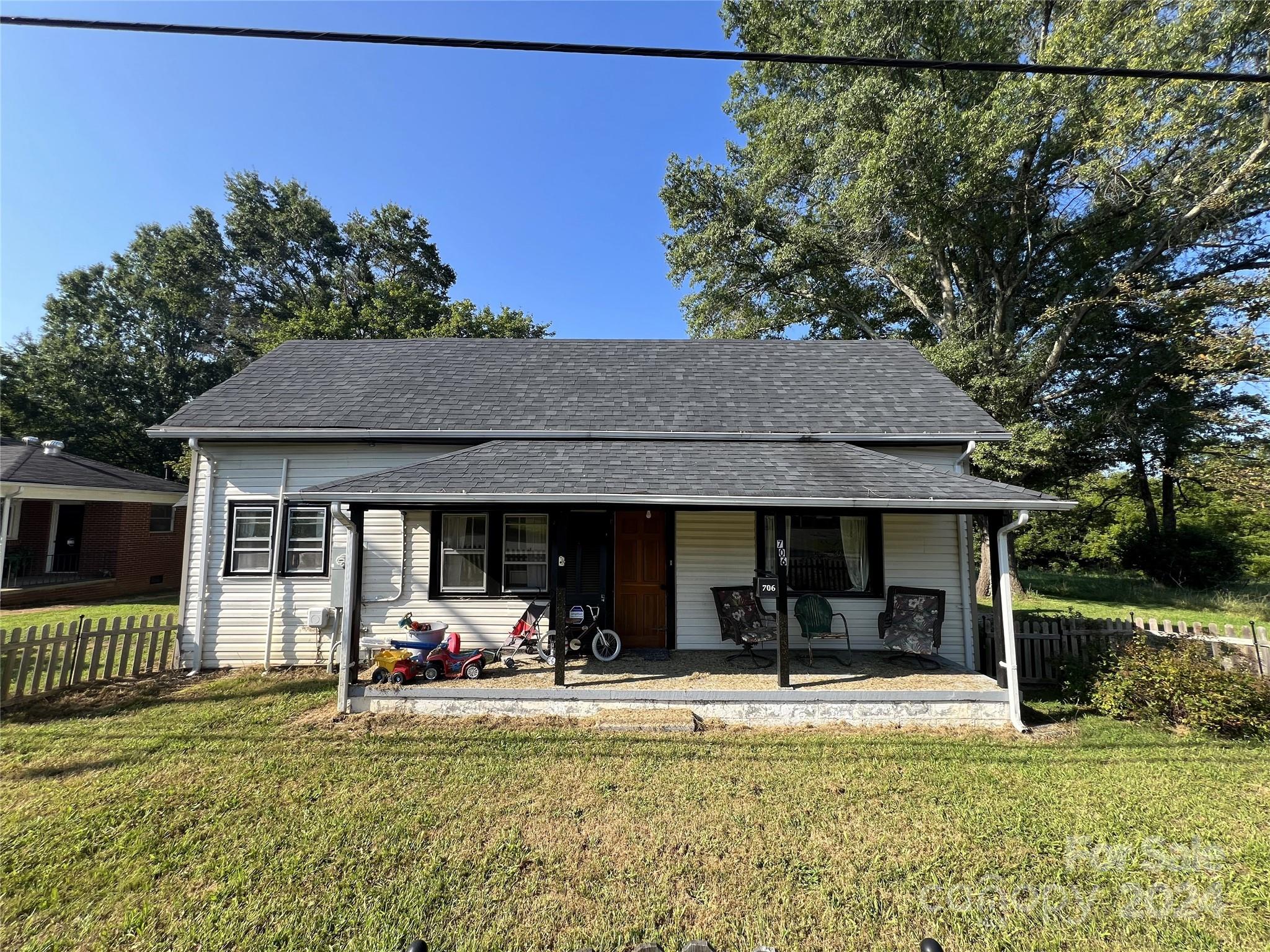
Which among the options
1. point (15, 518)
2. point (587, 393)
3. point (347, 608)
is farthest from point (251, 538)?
point (15, 518)

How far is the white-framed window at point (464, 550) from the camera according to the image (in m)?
8.00

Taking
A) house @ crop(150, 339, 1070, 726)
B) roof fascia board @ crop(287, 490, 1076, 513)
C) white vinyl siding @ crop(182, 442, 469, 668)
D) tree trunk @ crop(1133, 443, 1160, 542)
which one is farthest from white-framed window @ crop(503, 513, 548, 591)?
tree trunk @ crop(1133, 443, 1160, 542)

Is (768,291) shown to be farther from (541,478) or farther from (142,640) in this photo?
(142,640)

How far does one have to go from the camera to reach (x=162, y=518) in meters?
16.6

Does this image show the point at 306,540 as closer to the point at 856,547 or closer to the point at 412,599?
the point at 412,599

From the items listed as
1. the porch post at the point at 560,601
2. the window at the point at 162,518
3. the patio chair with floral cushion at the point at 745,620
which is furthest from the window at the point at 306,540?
the window at the point at 162,518

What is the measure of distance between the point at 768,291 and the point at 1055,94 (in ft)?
29.9

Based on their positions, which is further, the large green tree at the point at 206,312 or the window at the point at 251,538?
the large green tree at the point at 206,312

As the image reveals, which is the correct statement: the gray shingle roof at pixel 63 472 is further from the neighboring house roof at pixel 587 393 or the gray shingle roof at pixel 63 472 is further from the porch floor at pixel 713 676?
the porch floor at pixel 713 676

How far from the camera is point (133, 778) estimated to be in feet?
15.4

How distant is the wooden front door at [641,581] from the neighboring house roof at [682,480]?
A: 4.42 feet

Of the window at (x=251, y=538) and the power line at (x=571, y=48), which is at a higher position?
the power line at (x=571, y=48)

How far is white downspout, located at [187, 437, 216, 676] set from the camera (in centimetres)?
784

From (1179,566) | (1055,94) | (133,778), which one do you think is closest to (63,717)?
(133,778)
